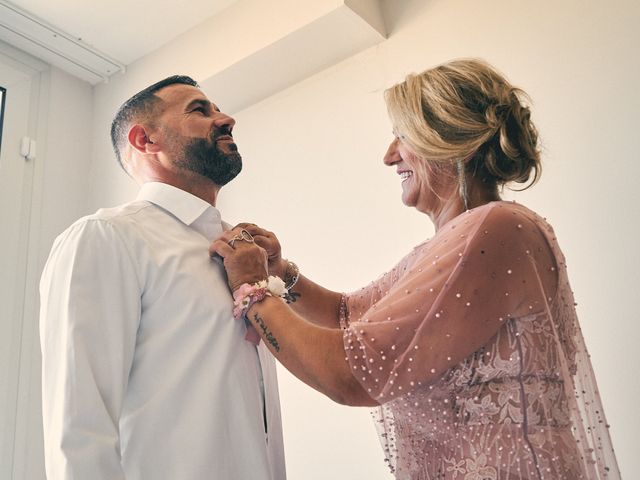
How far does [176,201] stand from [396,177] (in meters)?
1.06

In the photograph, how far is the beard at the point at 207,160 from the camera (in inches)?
56.1

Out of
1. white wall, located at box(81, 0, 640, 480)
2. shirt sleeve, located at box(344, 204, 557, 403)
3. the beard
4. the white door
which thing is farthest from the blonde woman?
the white door

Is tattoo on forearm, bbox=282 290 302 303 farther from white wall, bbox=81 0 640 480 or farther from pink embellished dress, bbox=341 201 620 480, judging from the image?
white wall, bbox=81 0 640 480

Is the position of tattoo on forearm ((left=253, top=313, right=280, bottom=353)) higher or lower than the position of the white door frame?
lower

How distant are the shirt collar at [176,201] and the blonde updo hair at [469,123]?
47cm

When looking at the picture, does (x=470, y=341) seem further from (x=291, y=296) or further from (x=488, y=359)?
(x=291, y=296)

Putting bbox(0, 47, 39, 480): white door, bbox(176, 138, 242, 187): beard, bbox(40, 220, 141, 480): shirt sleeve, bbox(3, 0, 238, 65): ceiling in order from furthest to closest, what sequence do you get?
bbox(3, 0, 238, 65): ceiling → bbox(0, 47, 39, 480): white door → bbox(176, 138, 242, 187): beard → bbox(40, 220, 141, 480): shirt sleeve

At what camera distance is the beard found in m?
1.43

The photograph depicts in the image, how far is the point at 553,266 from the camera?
114 cm

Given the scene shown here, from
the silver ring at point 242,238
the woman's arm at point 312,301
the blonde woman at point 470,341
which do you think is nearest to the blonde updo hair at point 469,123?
the blonde woman at point 470,341

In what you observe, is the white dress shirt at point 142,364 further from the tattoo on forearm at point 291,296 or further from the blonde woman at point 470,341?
the tattoo on forearm at point 291,296

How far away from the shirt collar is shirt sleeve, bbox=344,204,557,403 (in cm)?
45

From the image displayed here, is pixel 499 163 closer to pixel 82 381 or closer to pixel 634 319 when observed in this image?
pixel 634 319

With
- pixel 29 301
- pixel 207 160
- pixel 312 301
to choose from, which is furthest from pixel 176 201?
pixel 29 301
